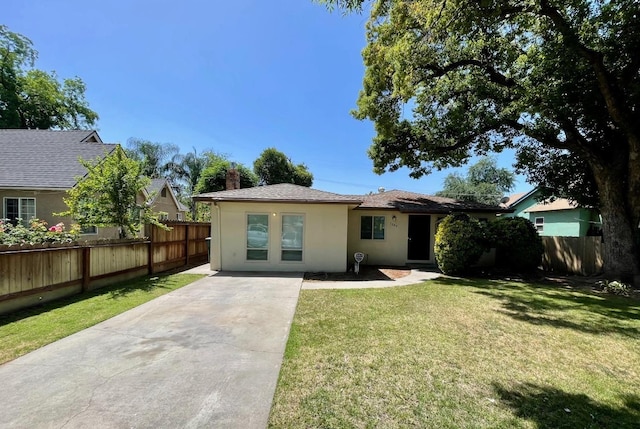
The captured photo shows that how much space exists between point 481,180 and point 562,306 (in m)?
51.9

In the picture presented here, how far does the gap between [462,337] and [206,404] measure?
3903 millimetres

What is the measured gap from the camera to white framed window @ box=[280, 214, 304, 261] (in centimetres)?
1081

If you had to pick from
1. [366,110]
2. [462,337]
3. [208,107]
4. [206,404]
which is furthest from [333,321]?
[208,107]

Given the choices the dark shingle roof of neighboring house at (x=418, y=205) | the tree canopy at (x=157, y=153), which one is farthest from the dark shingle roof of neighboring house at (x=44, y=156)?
the tree canopy at (x=157, y=153)

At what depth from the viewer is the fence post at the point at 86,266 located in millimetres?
7316

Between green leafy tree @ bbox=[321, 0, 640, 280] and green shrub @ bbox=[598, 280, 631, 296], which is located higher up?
green leafy tree @ bbox=[321, 0, 640, 280]

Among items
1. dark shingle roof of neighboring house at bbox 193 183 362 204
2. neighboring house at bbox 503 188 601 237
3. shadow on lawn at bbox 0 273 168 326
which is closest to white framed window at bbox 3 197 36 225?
shadow on lawn at bbox 0 273 168 326

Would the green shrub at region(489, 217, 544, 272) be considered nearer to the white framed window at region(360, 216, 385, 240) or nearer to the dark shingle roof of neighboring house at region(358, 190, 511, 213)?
the dark shingle roof of neighboring house at region(358, 190, 511, 213)

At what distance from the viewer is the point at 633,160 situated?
363 inches

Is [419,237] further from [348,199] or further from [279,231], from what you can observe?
[279,231]

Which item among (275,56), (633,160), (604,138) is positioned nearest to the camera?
(633,160)

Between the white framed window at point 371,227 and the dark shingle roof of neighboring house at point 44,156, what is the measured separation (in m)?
12.4

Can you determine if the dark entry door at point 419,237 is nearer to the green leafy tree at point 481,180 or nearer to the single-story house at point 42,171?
the single-story house at point 42,171

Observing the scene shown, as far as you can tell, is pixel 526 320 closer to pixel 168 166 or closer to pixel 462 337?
pixel 462 337
